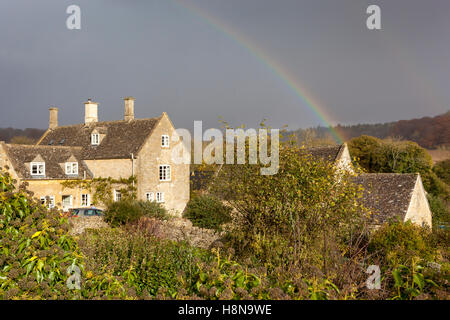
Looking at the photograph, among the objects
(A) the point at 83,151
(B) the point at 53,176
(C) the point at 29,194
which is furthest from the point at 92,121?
(C) the point at 29,194

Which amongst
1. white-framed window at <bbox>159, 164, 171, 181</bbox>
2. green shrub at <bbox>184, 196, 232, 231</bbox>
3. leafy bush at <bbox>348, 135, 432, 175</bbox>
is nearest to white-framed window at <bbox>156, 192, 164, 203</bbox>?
white-framed window at <bbox>159, 164, 171, 181</bbox>

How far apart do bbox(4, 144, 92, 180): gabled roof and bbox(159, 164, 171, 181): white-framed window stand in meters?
6.14

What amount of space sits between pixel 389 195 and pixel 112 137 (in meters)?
23.4

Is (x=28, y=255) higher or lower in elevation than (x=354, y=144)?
lower

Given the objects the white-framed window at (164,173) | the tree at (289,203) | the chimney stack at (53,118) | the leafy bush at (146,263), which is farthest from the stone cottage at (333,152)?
the chimney stack at (53,118)

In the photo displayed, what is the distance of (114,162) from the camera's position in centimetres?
3180

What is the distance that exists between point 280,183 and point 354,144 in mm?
41471

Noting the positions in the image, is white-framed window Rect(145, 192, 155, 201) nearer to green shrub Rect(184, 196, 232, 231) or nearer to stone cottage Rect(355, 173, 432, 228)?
green shrub Rect(184, 196, 232, 231)

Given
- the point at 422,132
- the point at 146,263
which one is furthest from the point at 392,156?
the point at 146,263

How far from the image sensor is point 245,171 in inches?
523

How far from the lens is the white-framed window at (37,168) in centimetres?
2956

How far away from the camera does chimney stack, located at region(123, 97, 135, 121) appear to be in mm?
35062

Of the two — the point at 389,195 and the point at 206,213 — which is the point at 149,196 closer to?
the point at 206,213
